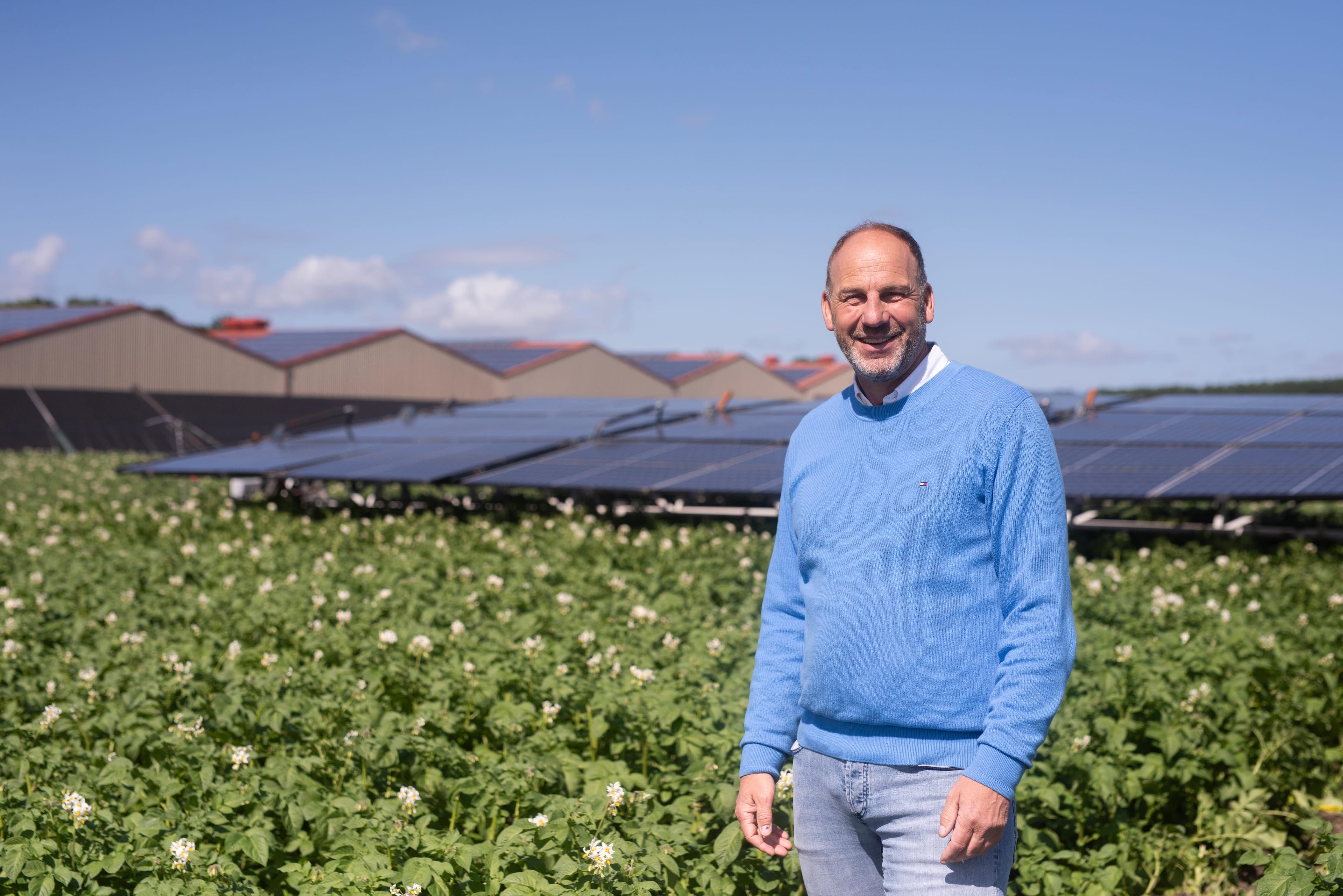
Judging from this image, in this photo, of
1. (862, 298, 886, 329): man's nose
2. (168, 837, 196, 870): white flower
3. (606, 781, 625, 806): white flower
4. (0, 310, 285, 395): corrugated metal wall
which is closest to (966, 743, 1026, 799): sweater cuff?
(862, 298, 886, 329): man's nose

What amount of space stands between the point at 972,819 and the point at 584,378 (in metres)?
48.3

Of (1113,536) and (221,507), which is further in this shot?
(221,507)

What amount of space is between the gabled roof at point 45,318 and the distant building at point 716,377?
24.1m

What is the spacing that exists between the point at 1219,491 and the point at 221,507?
11.4 meters

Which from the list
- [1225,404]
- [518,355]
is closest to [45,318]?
[518,355]

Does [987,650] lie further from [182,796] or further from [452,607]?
[452,607]

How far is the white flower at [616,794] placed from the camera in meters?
3.51

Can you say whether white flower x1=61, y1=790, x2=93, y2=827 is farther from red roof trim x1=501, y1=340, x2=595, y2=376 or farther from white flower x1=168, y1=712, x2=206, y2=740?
red roof trim x1=501, y1=340, x2=595, y2=376

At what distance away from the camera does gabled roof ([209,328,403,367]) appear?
41.7 m

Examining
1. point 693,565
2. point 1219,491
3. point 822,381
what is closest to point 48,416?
point 693,565

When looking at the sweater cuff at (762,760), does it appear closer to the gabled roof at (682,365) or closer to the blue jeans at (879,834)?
the blue jeans at (879,834)

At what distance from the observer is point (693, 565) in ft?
27.6

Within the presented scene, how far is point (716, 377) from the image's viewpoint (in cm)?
5641

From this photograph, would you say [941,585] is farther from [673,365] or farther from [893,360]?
[673,365]
